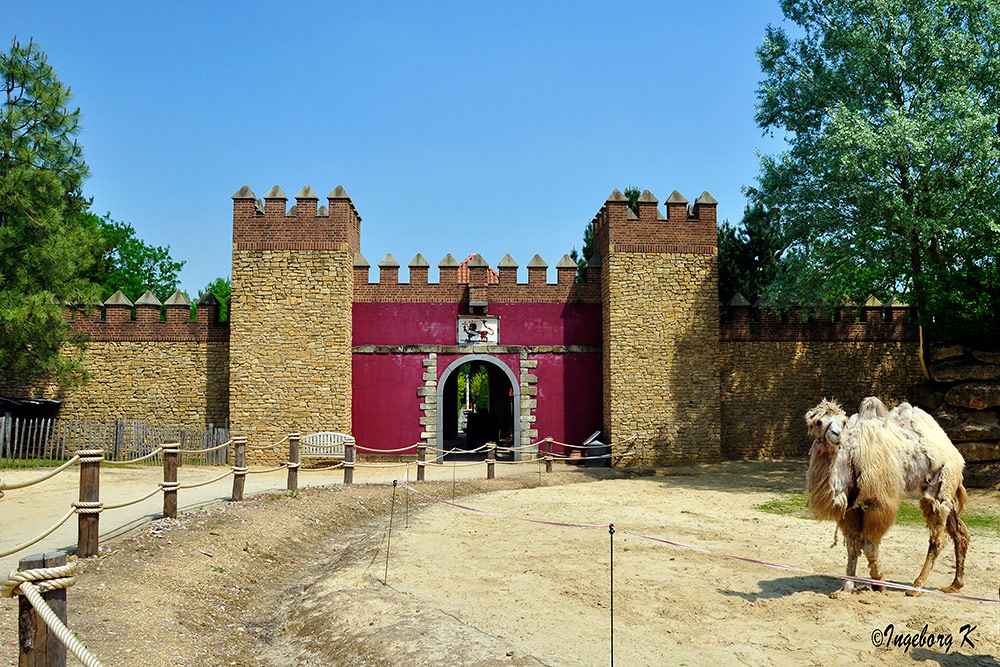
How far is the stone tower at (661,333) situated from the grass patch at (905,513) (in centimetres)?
441

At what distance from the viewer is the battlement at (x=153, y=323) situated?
17781 millimetres

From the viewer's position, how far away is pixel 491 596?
6.62 metres

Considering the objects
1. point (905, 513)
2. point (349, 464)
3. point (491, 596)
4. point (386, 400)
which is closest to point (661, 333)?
point (386, 400)

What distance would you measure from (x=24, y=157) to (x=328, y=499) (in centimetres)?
1117

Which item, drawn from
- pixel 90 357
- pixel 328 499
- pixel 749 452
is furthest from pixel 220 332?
pixel 749 452

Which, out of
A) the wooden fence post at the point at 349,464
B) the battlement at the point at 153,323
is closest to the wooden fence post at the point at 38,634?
the wooden fence post at the point at 349,464

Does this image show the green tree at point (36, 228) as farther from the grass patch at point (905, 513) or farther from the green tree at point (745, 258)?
Result: the green tree at point (745, 258)

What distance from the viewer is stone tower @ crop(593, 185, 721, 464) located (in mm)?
17188

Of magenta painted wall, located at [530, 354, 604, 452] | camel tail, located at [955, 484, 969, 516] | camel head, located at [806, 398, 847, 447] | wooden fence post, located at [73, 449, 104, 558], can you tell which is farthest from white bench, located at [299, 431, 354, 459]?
camel tail, located at [955, 484, 969, 516]

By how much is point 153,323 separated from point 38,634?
16.1 meters

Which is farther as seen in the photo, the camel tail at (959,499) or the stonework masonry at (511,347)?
the stonework masonry at (511,347)

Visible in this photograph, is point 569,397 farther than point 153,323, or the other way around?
point 569,397

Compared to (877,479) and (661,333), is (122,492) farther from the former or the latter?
(661,333)

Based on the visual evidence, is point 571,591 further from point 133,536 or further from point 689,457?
point 689,457
